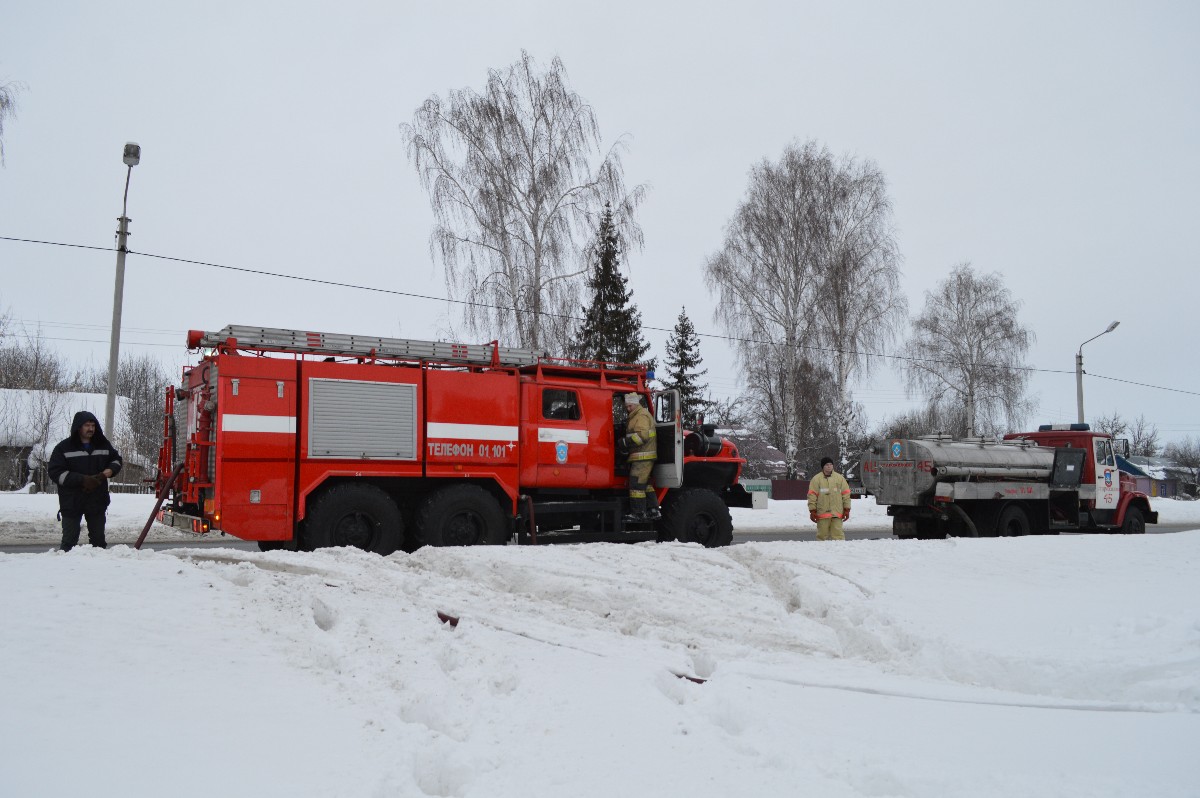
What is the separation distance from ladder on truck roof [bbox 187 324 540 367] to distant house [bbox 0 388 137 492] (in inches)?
1281

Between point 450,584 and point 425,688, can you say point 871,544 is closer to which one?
point 450,584

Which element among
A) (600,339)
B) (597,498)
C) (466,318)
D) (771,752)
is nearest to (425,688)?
(771,752)

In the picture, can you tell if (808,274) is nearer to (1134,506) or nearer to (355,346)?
(1134,506)

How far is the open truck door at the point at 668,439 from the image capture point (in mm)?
13234

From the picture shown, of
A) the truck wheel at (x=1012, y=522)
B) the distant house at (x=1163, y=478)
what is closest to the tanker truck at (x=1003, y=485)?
the truck wheel at (x=1012, y=522)

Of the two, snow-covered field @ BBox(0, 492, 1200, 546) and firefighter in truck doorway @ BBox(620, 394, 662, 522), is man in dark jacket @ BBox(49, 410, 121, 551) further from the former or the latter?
snow-covered field @ BBox(0, 492, 1200, 546)

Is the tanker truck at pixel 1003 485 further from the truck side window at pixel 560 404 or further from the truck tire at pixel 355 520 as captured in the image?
the truck tire at pixel 355 520

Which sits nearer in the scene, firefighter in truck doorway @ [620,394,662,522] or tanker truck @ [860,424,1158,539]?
firefighter in truck doorway @ [620,394,662,522]

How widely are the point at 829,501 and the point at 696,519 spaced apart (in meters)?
2.06

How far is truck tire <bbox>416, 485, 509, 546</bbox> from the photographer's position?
11.2m

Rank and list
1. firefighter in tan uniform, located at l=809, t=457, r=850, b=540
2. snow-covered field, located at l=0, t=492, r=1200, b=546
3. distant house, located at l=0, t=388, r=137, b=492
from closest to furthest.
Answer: firefighter in tan uniform, located at l=809, t=457, r=850, b=540
snow-covered field, located at l=0, t=492, r=1200, b=546
distant house, located at l=0, t=388, r=137, b=492

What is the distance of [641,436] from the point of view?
1265 cm

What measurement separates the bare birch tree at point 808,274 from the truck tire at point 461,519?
22.8 m

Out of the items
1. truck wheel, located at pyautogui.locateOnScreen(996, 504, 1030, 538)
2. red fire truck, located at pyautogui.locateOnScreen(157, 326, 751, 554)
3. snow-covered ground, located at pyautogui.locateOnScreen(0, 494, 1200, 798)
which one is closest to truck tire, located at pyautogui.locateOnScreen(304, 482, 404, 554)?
red fire truck, located at pyautogui.locateOnScreen(157, 326, 751, 554)
